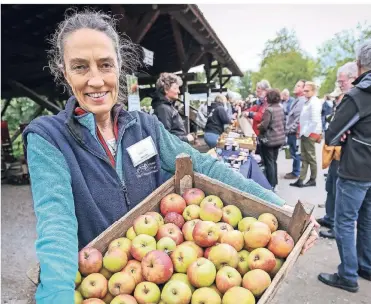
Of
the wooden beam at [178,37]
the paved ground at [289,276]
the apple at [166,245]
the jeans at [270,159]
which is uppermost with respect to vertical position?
the wooden beam at [178,37]

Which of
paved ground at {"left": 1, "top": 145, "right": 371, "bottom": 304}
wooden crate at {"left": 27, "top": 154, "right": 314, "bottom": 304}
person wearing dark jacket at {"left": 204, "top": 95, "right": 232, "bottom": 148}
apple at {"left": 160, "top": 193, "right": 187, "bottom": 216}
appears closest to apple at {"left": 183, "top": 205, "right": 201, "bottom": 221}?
apple at {"left": 160, "top": 193, "right": 187, "bottom": 216}

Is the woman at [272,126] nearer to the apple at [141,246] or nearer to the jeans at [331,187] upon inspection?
the jeans at [331,187]

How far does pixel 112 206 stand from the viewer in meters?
1.42

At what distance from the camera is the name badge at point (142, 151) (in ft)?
4.89

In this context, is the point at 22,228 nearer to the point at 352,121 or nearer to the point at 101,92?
the point at 101,92

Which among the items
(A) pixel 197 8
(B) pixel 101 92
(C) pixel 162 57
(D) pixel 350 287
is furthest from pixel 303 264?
(C) pixel 162 57

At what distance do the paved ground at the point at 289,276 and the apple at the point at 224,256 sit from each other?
63.8 inches

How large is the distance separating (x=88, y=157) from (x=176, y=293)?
629 mm

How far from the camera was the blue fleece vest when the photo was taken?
132 centimetres

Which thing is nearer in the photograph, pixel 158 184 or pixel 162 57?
pixel 158 184

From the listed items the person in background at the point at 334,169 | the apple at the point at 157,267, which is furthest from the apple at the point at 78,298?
the person in background at the point at 334,169

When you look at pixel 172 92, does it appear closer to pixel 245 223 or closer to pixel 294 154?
pixel 245 223

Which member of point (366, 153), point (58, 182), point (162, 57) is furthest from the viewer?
point (162, 57)

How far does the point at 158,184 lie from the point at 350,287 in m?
2.39
